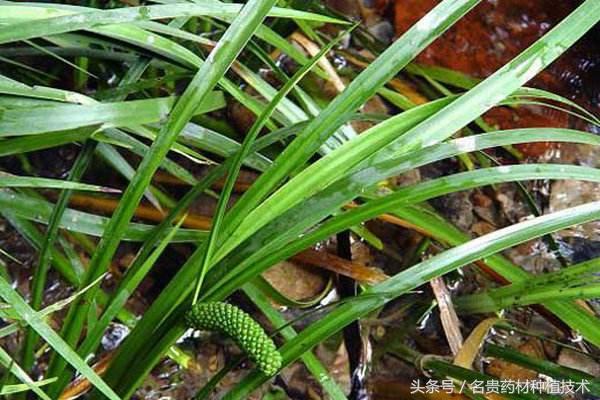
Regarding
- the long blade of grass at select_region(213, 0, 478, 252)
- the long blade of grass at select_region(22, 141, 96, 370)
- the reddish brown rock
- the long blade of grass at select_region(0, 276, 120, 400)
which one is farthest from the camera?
the reddish brown rock

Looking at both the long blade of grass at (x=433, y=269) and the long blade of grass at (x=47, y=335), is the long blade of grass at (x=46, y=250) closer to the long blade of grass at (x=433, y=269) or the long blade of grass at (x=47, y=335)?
the long blade of grass at (x=47, y=335)

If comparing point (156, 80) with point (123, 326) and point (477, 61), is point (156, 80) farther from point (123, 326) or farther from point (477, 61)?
point (477, 61)

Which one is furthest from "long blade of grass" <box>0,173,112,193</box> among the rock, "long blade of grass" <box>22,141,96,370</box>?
the rock

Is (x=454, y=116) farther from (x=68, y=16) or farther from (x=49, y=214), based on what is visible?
(x=49, y=214)

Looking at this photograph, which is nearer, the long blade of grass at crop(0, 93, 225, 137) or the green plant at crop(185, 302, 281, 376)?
the green plant at crop(185, 302, 281, 376)

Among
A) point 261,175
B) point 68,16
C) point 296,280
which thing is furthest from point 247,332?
point 296,280

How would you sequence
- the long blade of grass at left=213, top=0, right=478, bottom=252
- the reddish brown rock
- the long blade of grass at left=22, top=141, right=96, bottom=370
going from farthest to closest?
the reddish brown rock < the long blade of grass at left=22, top=141, right=96, bottom=370 < the long blade of grass at left=213, top=0, right=478, bottom=252

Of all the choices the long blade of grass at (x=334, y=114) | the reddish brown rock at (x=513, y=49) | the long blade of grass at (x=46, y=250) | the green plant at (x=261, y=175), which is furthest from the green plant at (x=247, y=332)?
the reddish brown rock at (x=513, y=49)

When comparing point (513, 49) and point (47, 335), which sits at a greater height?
point (513, 49)

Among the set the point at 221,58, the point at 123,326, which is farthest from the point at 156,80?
the point at 123,326

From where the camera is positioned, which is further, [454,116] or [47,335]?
[454,116]

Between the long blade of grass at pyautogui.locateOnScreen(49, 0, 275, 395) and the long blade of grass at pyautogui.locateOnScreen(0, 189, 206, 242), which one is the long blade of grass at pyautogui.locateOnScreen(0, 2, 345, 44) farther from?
the long blade of grass at pyautogui.locateOnScreen(0, 189, 206, 242)
